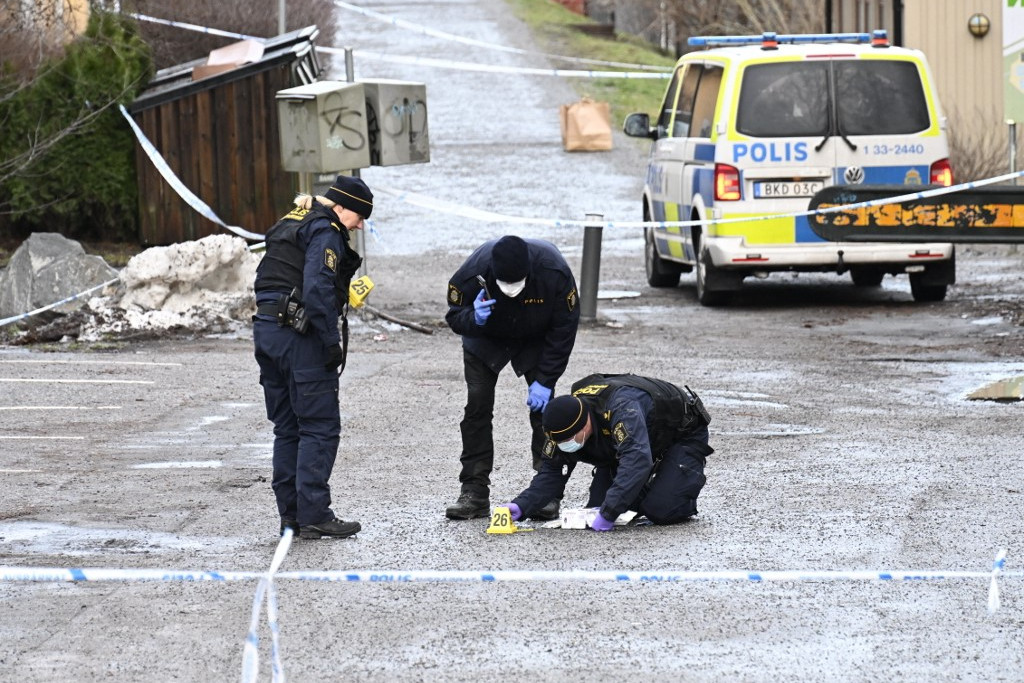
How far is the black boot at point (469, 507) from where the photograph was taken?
7.42 m

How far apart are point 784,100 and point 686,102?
1298mm

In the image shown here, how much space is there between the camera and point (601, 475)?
7359 millimetres

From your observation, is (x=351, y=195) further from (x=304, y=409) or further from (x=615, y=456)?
(x=615, y=456)

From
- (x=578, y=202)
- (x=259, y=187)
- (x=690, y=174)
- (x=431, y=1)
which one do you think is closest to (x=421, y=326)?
(x=690, y=174)

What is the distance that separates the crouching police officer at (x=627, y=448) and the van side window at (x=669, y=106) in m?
8.38

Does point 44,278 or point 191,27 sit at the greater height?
point 191,27

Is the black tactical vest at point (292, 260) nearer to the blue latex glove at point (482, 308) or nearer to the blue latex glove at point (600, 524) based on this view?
the blue latex glove at point (482, 308)

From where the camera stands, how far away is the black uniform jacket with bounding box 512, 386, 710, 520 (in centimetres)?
695

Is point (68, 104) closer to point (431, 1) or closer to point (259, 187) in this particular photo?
point (259, 187)

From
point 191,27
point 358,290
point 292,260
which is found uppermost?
point 191,27

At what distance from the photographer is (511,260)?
7.24 m

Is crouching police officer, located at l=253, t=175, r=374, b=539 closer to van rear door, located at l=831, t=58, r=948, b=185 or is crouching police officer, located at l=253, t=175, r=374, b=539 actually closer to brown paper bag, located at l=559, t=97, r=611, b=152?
van rear door, located at l=831, t=58, r=948, b=185

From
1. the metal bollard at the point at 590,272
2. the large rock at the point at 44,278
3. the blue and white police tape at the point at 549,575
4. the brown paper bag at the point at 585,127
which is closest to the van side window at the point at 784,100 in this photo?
the metal bollard at the point at 590,272

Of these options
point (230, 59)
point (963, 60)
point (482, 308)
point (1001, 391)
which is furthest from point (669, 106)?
point (482, 308)
